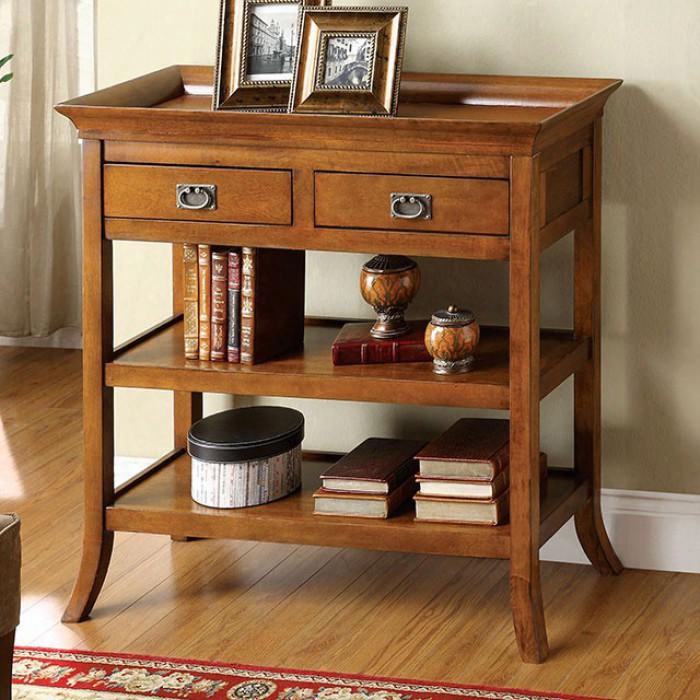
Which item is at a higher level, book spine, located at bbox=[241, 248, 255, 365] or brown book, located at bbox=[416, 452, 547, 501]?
book spine, located at bbox=[241, 248, 255, 365]

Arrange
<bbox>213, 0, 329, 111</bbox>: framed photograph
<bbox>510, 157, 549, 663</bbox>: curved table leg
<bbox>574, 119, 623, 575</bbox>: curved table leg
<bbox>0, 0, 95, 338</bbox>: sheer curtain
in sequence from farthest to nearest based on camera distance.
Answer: <bbox>0, 0, 95, 338</bbox>: sheer curtain
<bbox>574, 119, 623, 575</bbox>: curved table leg
<bbox>213, 0, 329, 111</bbox>: framed photograph
<bbox>510, 157, 549, 663</bbox>: curved table leg

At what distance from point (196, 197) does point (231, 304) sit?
232 millimetres

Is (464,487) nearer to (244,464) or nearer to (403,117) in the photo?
(244,464)

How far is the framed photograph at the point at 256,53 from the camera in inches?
107

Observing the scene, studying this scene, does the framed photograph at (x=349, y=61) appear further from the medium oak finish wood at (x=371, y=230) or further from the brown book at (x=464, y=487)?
the brown book at (x=464, y=487)

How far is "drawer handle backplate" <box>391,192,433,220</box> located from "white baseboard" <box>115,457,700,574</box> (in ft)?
2.78

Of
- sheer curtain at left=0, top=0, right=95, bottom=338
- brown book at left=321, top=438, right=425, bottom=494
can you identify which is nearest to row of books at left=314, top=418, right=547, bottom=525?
brown book at left=321, top=438, right=425, bottom=494

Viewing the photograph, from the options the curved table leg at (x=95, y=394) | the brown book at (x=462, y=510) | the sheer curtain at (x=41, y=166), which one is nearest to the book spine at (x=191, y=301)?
the curved table leg at (x=95, y=394)

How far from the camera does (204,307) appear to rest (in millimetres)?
2777

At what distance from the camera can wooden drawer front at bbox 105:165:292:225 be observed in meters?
2.59

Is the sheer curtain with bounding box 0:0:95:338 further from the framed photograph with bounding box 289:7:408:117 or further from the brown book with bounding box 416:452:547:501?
the brown book with bounding box 416:452:547:501

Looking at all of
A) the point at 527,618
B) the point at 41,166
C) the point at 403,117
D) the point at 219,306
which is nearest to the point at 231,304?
the point at 219,306

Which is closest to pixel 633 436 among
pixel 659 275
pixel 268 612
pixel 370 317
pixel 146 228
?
pixel 659 275

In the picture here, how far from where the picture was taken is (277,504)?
9.25 ft
